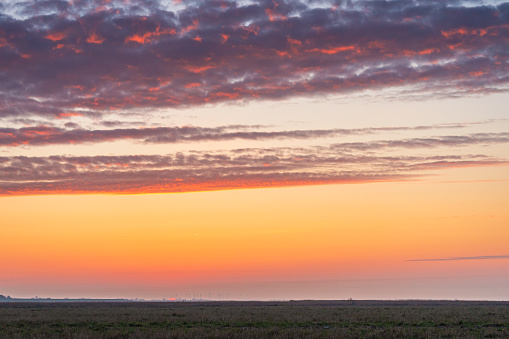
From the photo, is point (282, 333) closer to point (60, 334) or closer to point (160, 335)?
point (160, 335)

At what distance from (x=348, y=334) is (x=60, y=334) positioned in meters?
14.4

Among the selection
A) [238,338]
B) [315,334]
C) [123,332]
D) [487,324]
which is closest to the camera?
[238,338]

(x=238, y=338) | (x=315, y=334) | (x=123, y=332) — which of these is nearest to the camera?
(x=238, y=338)

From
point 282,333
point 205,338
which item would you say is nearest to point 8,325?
point 205,338

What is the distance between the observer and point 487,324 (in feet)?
116

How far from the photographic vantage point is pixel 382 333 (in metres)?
29.0

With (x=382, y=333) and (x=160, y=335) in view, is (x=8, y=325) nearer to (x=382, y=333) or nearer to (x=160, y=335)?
(x=160, y=335)

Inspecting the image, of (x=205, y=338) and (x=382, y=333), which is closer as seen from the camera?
(x=205, y=338)

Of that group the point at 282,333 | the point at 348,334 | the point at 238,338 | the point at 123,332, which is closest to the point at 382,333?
the point at 348,334

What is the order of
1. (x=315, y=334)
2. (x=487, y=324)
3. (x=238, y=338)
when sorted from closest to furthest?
(x=238, y=338) < (x=315, y=334) < (x=487, y=324)

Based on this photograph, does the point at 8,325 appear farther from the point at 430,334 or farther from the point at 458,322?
the point at 458,322

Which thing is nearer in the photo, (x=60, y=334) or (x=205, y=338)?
(x=205, y=338)

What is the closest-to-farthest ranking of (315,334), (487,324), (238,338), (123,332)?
(238,338), (315,334), (123,332), (487,324)

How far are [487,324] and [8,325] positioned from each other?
30151 mm
